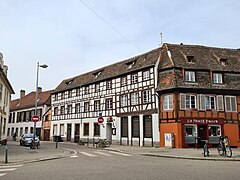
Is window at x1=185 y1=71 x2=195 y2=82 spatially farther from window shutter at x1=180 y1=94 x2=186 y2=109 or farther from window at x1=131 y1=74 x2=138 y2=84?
window at x1=131 y1=74 x2=138 y2=84

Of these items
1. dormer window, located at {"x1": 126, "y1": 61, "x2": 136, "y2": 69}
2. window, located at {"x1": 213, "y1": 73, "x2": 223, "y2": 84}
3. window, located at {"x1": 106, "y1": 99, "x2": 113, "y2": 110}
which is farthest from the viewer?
window, located at {"x1": 106, "y1": 99, "x2": 113, "y2": 110}

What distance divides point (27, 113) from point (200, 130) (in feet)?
120

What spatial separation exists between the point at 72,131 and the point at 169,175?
102 feet

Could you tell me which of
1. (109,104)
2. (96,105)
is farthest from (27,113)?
(109,104)

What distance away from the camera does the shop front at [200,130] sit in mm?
25625

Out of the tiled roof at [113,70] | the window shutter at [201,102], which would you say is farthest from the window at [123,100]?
the window shutter at [201,102]

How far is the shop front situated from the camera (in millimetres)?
25625

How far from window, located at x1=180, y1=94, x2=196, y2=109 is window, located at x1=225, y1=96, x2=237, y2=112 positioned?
3523 mm

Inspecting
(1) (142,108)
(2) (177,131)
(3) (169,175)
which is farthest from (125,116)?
(3) (169,175)

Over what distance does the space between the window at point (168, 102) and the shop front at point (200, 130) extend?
1793 mm

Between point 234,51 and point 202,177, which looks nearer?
point 202,177

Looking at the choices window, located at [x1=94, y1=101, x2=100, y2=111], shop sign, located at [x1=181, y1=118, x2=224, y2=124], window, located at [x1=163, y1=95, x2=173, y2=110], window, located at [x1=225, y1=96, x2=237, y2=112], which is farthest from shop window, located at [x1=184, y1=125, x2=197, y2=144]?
window, located at [x1=94, y1=101, x2=100, y2=111]

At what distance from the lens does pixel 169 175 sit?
9.75m

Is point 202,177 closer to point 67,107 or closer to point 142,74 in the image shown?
point 142,74
